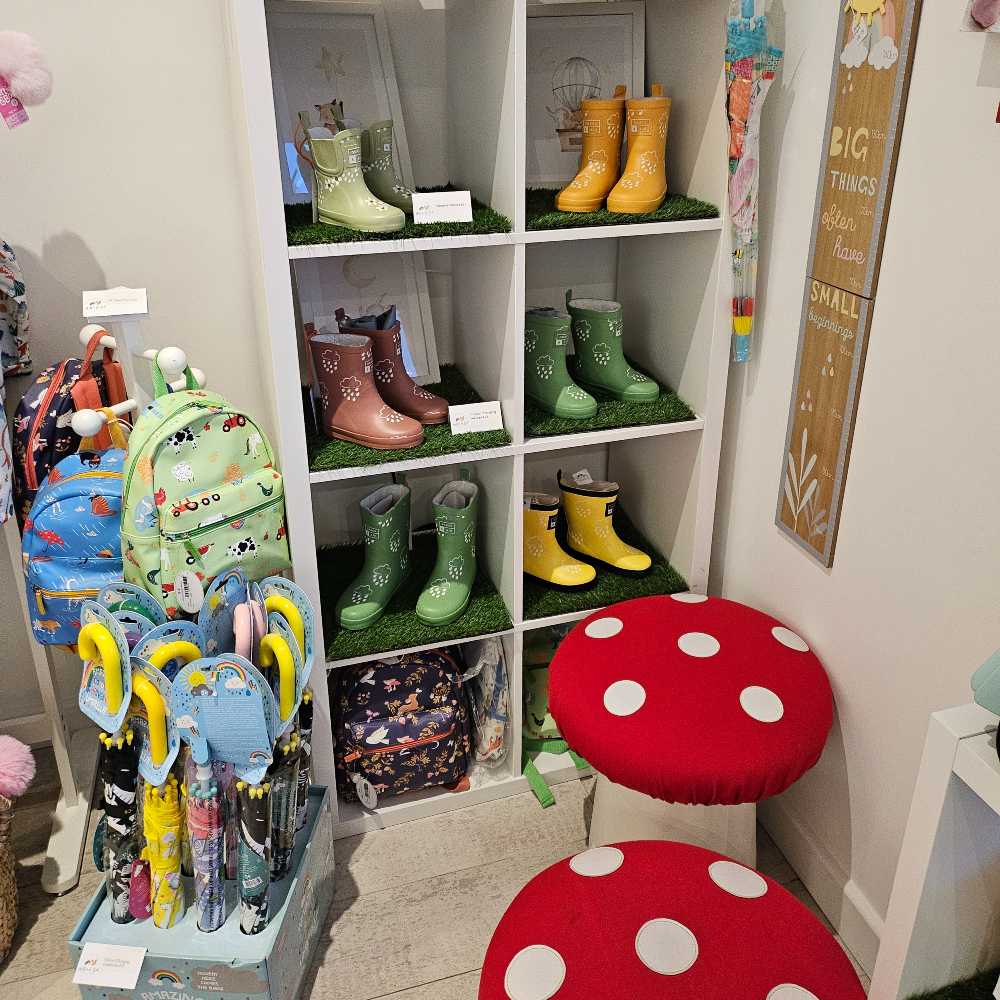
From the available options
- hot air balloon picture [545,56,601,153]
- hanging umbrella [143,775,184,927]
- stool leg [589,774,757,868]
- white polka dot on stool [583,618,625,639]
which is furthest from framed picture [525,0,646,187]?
hanging umbrella [143,775,184,927]

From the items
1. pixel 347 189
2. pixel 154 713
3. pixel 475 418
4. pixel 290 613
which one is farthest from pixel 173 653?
pixel 347 189

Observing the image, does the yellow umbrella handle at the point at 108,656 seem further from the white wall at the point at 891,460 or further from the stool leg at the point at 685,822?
the white wall at the point at 891,460

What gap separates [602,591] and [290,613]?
2.43 feet

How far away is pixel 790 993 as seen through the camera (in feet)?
3.90

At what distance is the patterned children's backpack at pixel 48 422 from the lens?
1712 millimetres

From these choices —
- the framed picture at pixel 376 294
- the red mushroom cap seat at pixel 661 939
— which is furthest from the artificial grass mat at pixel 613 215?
the red mushroom cap seat at pixel 661 939

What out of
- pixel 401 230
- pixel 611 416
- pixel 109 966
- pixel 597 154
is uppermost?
pixel 597 154

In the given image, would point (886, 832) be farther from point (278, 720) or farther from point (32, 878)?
point (32, 878)

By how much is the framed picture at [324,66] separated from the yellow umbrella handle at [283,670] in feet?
2.87

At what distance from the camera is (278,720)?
4.99 ft

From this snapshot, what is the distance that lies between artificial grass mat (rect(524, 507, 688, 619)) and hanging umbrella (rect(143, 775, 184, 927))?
0.80 metres

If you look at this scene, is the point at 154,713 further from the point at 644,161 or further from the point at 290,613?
the point at 644,161

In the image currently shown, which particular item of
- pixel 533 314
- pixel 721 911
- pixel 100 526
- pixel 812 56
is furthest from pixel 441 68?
pixel 721 911

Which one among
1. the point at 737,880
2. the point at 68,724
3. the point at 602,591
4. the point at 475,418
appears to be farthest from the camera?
the point at 68,724
